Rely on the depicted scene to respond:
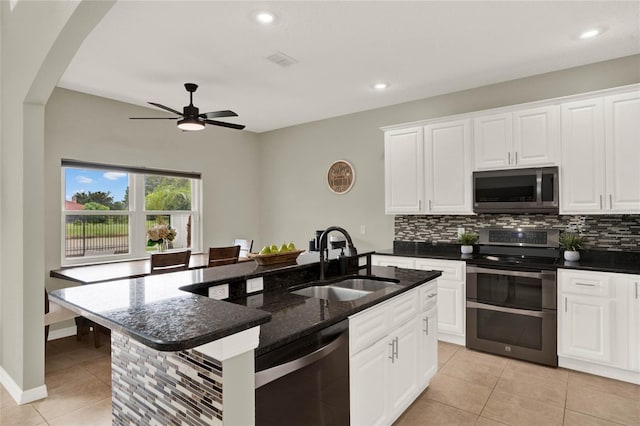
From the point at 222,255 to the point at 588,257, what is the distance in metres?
3.64

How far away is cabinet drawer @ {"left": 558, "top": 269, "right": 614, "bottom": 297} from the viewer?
290cm

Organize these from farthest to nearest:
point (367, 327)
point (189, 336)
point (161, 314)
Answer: point (367, 327) → point (161, 314) → point (189, 336)

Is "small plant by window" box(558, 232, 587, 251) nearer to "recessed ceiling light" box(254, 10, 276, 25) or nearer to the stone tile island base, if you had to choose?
"recessed ceiling light" box(254, 10, 276, 25)

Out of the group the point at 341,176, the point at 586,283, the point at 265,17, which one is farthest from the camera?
the point at 341,176

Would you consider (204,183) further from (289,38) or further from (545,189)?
(545,189)

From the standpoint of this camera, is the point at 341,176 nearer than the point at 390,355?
No

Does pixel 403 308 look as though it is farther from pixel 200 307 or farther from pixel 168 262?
pixel 168 262

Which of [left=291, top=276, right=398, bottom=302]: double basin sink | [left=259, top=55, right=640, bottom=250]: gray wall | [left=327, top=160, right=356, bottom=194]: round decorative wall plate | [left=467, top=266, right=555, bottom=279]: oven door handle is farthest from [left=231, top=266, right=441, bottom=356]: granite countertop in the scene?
[left=327, top=160, right=356, bottom=194]: round decorative wall plate

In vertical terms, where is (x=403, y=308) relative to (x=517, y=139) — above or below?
below

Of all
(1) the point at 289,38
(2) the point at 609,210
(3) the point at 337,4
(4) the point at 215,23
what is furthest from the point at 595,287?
(4) the point at 215,23

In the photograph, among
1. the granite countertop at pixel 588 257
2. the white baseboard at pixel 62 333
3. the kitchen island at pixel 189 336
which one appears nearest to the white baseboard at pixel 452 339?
the granite countertop at pixel 588 257

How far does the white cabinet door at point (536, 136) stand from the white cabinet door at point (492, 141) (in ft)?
0.20

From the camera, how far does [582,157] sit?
321 centimetres

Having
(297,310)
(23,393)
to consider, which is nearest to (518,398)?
(297,310)
